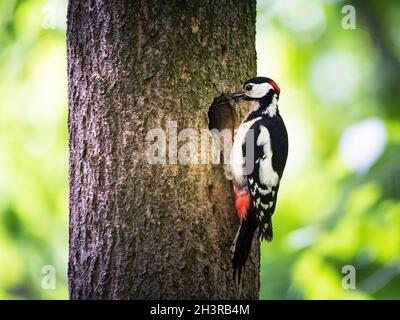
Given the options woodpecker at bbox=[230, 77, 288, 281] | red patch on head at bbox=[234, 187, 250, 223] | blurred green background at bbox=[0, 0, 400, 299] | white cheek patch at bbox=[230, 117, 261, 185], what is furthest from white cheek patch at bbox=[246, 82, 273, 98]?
blurred green background at bbox=[0, 0, 400, 299]

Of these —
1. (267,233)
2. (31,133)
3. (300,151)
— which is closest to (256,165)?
(267,233)

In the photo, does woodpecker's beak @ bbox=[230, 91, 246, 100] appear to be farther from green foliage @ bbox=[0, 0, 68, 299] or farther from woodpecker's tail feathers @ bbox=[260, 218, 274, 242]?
green foliage @ bbox=[0, 0, 68, 299]

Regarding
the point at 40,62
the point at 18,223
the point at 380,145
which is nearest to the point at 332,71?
the point at 380,145

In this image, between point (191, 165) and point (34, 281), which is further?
point (34, 281)

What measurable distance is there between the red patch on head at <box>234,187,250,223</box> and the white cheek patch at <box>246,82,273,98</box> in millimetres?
406

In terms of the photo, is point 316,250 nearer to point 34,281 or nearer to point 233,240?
point 233,240

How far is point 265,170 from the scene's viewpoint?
9.46 ft

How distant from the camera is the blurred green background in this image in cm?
416

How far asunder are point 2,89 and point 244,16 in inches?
106

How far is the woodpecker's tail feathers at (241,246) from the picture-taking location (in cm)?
279

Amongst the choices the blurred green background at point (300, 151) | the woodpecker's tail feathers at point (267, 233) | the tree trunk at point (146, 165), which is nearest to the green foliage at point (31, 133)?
the blurred green background at point (300, 151)

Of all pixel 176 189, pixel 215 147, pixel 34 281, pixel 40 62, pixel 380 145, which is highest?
pixel 40 62

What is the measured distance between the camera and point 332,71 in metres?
6.01

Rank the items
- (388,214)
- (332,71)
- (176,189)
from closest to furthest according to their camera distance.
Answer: (176,189), (388,214), (332,71)
